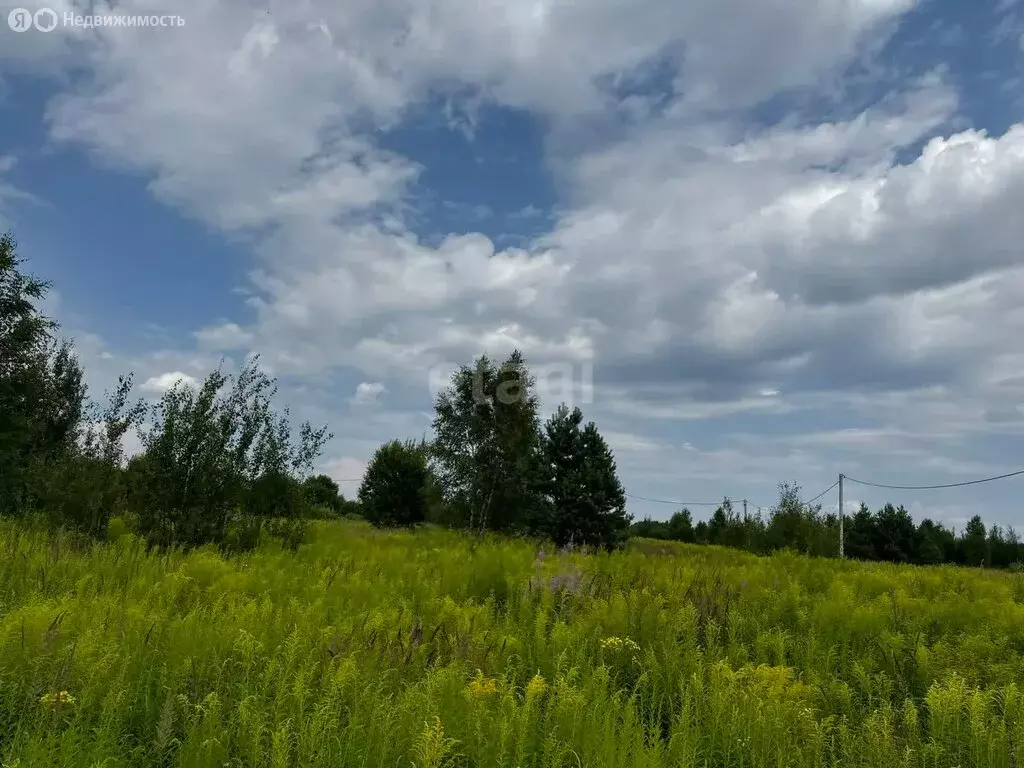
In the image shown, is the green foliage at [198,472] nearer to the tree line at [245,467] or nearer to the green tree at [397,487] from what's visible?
the tree line at [245,467]

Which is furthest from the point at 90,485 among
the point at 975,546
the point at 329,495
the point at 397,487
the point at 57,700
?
the point at 975,546

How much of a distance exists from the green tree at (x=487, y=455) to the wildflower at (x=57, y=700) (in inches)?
956

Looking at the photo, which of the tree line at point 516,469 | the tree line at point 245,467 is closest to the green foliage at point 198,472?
the tree line at point 245,467

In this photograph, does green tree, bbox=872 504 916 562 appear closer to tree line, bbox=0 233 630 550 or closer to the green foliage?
tree line, bbox=0 233 630 550

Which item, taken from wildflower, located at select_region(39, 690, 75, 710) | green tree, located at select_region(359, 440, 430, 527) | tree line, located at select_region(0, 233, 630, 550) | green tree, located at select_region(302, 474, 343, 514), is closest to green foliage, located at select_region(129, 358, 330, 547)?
tree line, located at select_region(0, 233, 630, 550)

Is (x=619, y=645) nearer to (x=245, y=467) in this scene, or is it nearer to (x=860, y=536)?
(x=245, y=467)

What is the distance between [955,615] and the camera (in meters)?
7.38

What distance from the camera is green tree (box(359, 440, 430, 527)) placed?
122 ft

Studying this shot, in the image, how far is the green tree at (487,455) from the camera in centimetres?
2795

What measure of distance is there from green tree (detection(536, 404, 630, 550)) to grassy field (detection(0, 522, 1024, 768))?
19282 mm

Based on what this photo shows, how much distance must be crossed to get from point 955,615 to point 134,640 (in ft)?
25.6

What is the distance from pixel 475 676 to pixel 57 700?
2325 millimetres

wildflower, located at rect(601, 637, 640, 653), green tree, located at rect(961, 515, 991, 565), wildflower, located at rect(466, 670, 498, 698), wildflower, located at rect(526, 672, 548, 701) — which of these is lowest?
wildflower, located at rect(466, 670, 498, 698)

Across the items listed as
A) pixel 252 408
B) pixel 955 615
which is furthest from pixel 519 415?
pixel 955 615
